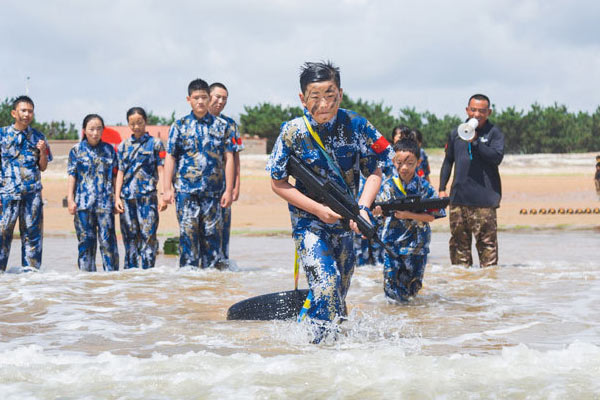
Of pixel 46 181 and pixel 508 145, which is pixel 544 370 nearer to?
pixel 46 181

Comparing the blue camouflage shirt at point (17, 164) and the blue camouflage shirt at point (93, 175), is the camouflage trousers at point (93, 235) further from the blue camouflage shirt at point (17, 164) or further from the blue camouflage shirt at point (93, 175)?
the blue camouflage shirt at point (17, 164)

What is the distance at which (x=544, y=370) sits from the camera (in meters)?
4.16

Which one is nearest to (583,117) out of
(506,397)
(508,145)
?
(508,145)

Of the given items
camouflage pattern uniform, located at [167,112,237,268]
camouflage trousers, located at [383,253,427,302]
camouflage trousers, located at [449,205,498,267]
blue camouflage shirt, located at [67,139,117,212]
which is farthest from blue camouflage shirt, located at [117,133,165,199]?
camouflage trousers, located at [449,205,498,267]

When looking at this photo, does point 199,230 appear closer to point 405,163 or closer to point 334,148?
point 405,163

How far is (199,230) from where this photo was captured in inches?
333

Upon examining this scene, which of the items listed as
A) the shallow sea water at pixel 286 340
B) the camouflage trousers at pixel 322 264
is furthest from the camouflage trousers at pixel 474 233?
the camouflage trousers at pixel 322 264

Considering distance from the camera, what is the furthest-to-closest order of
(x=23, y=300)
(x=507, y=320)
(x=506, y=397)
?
(x=23, y=300), (x=507, y=320), (x=506, y=397)

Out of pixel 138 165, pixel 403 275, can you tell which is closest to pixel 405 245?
pixel 403 275

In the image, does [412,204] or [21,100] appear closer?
[412,204]

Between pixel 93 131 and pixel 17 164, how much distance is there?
3.07 feet

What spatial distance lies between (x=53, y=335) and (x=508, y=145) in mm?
65103

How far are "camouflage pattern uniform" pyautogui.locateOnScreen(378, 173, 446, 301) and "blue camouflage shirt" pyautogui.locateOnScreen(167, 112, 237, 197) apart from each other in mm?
2385

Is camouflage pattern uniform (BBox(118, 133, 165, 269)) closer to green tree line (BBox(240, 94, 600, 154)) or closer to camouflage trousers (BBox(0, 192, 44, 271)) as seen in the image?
camouflage trousers (BBox(0, 192, 44, 271))
